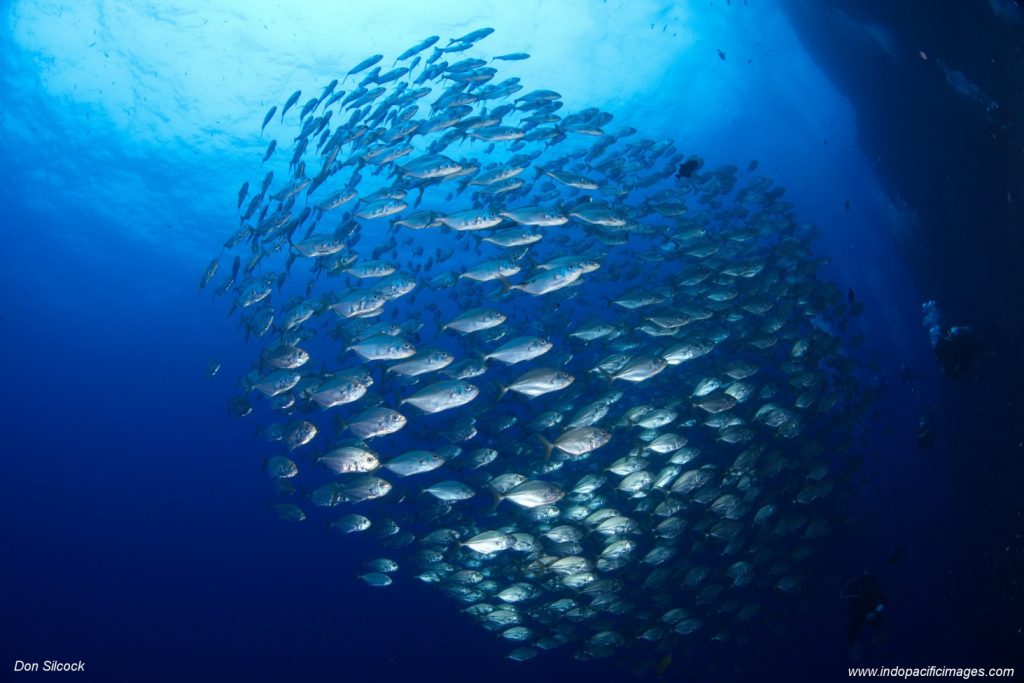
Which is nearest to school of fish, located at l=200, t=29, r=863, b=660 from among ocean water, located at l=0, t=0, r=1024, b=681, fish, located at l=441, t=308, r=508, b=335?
fish, located at l=441, t=308, r=508, b=335

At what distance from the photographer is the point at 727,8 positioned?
64.6 ft

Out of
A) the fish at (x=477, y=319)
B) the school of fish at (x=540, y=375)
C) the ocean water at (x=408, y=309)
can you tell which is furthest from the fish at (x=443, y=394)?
the ocean water at (x=408, y=309)

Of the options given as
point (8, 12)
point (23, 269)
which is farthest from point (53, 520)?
point (8, 12)

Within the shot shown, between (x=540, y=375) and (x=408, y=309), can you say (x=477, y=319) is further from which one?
(x=408, y=309)

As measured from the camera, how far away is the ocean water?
43.2ft

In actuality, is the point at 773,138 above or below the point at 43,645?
above

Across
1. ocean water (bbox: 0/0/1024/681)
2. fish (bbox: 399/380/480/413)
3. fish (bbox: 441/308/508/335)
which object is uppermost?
ocean water (bbox: 0/0/1024/681)

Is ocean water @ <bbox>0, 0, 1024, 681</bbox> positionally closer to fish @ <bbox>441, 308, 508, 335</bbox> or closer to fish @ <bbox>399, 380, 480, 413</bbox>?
fish @ <bbox>399, 380, 480, 413</bbox>

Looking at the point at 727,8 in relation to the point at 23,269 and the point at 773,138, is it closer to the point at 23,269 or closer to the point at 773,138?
the point at 773,138

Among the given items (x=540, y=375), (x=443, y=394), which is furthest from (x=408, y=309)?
(x=540, y=375)

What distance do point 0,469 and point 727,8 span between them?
47.3 meters

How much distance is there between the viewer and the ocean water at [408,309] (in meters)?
13.2

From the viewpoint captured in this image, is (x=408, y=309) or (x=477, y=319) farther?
(x=408, y=309)

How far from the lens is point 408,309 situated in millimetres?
28172
